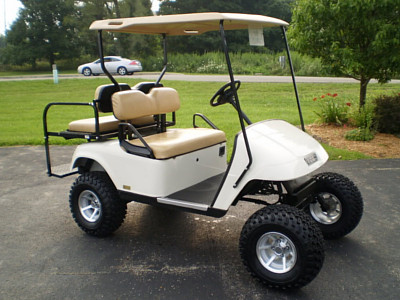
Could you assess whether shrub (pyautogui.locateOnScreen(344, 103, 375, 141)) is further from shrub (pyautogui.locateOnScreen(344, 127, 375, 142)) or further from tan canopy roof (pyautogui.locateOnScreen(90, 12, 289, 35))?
tan canopy roof (pyautogui.locateOnScreen(90, 12, 289, 35))

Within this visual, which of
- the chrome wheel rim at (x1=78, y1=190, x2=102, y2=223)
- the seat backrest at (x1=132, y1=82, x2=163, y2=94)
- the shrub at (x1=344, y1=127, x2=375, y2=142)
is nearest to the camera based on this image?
the chrome wheel rim at (x1=78, y1=190, x2=102, y2=223)

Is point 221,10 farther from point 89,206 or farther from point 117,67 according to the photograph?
point 89,206

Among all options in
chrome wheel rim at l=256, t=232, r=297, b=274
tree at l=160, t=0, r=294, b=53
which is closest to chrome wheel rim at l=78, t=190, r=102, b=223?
chrome wheel rim at l=256, t=232, r=297, b=274

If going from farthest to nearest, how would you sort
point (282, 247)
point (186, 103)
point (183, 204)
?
point (186, 103), point (183, 204), point (282, 247)

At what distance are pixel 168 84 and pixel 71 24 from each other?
963 inches

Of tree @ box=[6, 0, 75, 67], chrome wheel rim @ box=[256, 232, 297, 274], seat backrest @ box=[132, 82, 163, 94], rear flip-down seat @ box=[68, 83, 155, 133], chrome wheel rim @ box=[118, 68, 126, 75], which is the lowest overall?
chrome wheel rim @ box=[256, 232, 297, 274]

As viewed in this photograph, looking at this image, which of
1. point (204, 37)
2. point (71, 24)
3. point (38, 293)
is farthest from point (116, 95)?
point (71, 24)

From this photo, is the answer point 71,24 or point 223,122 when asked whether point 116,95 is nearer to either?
point 223,122

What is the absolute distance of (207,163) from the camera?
3.85 metres

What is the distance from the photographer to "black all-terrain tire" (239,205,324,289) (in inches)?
107

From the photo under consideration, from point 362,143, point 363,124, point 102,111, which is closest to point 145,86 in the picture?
point 102,111

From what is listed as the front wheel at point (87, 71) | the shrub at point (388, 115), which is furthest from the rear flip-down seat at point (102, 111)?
the front wheel at point (87, 71)

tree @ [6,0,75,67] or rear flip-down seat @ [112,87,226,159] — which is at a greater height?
tree @ [6,0,75,67]

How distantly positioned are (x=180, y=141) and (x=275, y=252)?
1.25 meters
